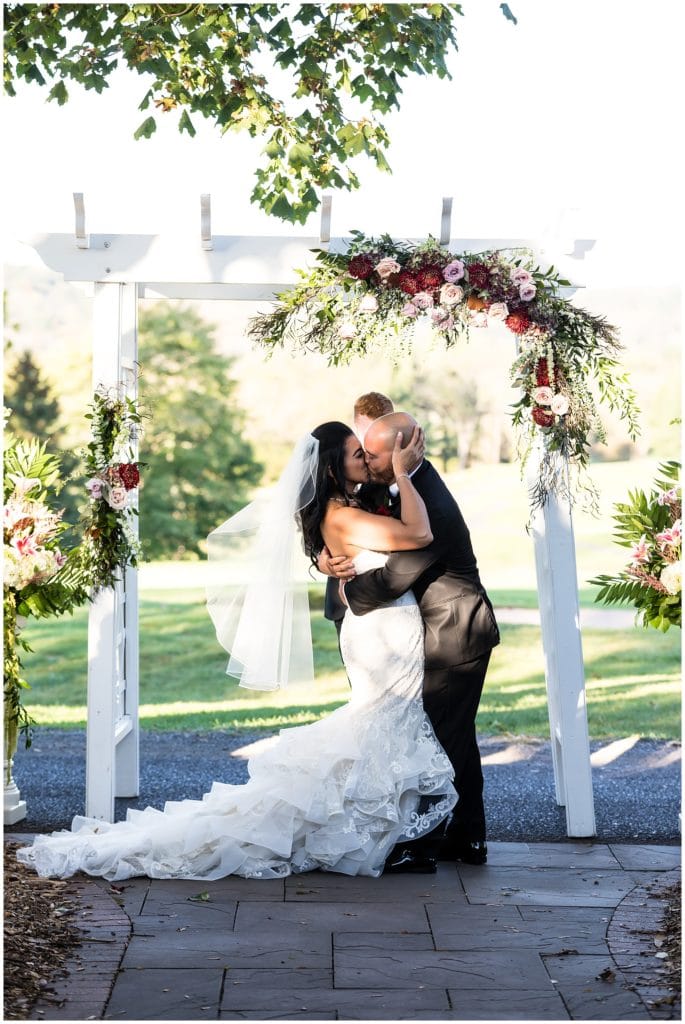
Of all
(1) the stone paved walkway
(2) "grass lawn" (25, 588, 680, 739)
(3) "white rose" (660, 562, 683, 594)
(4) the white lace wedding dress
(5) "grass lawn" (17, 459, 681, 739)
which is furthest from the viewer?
(5) "grass lawn" (17, 459, 681, 739)

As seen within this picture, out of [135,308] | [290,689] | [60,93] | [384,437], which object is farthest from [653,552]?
[290,689]

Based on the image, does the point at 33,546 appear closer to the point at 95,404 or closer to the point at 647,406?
the point at 95,404

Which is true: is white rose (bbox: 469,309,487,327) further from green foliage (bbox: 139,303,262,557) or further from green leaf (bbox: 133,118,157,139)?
green foliage (bbox: 139,303,262,557)

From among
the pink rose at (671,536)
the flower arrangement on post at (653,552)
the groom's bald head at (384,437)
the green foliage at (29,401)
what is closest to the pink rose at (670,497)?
the flower arrangement on post at (653,552)

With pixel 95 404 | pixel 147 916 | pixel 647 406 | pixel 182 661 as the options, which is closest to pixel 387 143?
pixel 95 404

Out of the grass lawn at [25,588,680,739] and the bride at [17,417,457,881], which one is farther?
the grass lawn at [25,588,680,739]

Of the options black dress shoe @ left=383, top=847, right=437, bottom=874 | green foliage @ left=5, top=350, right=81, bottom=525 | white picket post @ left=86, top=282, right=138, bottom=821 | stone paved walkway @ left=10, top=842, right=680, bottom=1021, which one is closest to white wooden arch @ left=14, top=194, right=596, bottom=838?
white picket post @ left=86, top=282, right=138, bottom=821

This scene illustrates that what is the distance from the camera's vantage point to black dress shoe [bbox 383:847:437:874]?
4711 mm

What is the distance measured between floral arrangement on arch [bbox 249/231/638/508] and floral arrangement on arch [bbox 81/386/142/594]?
74 cm

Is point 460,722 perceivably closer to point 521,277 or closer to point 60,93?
point 521,277

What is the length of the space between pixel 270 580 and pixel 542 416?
1416 mm

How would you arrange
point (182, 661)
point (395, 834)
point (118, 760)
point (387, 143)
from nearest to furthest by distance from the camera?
point (395, 834), point (118, 760), point (387, 143), point (182, 661)

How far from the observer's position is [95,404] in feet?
17.1

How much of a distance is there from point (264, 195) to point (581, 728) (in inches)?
184
